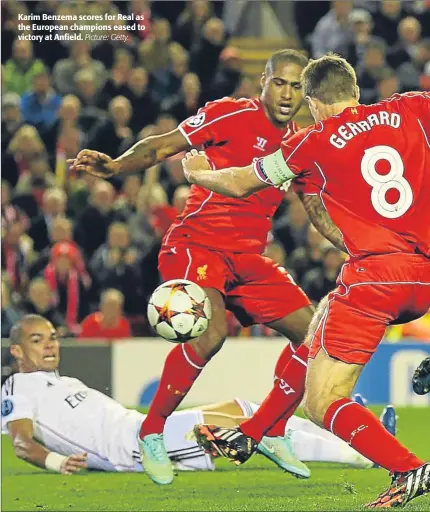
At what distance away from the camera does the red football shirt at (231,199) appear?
23.6 ft

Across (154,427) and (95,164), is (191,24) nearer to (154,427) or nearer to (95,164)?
(95,164)

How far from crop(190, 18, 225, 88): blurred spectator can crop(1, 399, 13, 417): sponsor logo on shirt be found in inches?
283

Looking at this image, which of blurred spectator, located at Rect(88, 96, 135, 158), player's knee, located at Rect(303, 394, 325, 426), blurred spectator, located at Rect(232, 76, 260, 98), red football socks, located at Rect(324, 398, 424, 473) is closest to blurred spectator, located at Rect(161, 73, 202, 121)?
blurred spectator, located at Rect(232, 76, 260, 98)

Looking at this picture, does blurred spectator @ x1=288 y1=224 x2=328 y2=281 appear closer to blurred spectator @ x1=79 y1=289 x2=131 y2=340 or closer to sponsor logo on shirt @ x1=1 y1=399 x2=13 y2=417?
blurred spectator @ x1=79 y1=289 x2=131 y2=340

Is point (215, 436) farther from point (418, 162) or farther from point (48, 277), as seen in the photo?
point (48, 277)

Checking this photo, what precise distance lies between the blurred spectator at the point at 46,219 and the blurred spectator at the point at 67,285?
19.5 inches

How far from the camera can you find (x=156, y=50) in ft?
46.0

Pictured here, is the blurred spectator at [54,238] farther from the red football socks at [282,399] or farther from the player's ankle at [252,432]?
the player's ankle at [252,432]

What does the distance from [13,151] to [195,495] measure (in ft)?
23.3

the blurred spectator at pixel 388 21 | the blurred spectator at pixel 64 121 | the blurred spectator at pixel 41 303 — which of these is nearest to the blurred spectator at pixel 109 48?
the blurred spectator at pixel 64 121

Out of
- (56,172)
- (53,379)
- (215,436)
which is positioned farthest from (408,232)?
(56,172)

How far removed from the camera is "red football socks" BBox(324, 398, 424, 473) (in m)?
5.45

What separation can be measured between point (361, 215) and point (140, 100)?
7960mm

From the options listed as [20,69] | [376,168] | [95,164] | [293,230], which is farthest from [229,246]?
[20,69]
